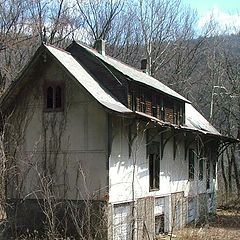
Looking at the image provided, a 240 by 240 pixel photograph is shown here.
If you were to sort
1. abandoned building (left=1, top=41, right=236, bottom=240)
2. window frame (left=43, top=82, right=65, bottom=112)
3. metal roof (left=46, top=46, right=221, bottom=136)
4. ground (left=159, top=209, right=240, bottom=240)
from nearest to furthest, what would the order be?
metal roof (left=46, top=46, right=221, bottom=136) → abandoned building (left=1, top=41, right=236, bottom=240) → window frame (left=43, top=82, right=65, bottom=112) → ground (left=159, top=209, right=240, bottom=240)

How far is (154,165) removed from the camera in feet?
61.8

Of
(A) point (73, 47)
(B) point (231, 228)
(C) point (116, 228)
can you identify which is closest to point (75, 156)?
(C) point (116, 228)

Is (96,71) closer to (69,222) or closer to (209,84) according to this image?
(69,222)

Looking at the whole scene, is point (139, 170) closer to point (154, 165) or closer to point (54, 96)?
point (154, 165)

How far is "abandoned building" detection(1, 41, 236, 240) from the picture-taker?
50.6 feet

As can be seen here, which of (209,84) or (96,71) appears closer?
(96,71)

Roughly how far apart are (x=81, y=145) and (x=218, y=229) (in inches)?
320

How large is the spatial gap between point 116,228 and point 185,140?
7896mm

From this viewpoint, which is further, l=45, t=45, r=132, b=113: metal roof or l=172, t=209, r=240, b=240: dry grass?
l=172, t=209, r=240, b=240: dry grass

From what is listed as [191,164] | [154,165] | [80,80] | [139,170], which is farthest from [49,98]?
[191,164]

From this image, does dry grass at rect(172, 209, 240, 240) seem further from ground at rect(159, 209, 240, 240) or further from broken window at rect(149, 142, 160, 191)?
broken window at rect(149, 142, 160, 191)

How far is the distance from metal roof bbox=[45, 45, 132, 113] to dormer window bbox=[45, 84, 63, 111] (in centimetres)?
84

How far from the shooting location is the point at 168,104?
2042 centimetres

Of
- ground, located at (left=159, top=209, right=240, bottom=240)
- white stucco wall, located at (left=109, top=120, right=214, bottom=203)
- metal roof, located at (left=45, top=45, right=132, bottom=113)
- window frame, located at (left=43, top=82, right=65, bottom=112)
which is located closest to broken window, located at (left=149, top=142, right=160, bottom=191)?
white stucco wall, located at (left=109, top=120, right=214, bottom=203)
